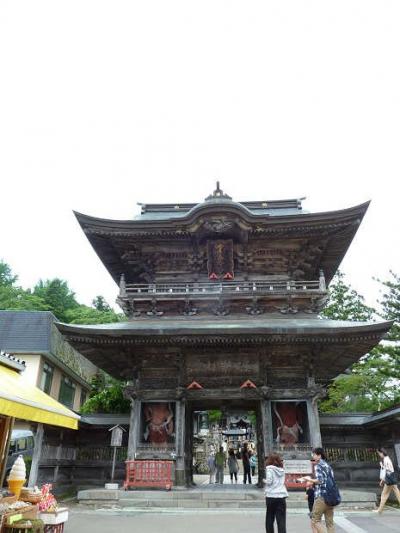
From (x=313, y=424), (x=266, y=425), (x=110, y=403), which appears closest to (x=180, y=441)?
(x=266, y=425)

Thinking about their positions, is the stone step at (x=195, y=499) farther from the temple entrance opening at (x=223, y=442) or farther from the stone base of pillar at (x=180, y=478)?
the temple entrance opening at (x=223, y=442)

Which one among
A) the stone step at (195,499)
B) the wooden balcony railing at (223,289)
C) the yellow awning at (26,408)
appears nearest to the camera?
the yellow awning at (26,408)

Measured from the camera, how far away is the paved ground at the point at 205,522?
9094 mm

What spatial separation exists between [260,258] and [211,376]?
6.29 meters

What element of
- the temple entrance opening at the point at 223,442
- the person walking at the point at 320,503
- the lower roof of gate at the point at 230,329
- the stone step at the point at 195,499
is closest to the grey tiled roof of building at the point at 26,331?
the lower roof of gate at the point at 230,329

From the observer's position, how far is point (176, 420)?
15.0 m

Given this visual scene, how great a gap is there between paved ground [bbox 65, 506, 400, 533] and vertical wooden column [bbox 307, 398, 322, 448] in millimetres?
2812

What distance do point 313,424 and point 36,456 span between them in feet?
32.9

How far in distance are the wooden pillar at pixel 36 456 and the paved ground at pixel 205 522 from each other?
232 centimetres

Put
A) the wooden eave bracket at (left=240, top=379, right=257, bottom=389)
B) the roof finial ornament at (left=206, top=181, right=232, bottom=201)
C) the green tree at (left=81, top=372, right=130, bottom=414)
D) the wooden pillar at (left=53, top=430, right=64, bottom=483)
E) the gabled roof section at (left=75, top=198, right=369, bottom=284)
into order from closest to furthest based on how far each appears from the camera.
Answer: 1. the wooden eave bracket at (left=240, top=379, right=257, bottom=389)
2. the wooden pillar at (left=53, top=430, right=64, bottom=483)
3. the gabled roof section at (left=75, top=198, right=369, bottom=284)
4. the roof finial ornament at (left=206, top=181, right=232, bottom=201)
5. the green tree at (left=81, top=372, right=130, bottom=414)

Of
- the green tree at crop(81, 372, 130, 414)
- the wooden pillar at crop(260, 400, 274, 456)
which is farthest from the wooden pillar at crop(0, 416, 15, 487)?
the green tree at crop(81, 372, 130, 414)

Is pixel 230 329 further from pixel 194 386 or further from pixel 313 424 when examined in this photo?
pixel 313 424

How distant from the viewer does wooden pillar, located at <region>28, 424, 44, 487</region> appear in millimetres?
13734

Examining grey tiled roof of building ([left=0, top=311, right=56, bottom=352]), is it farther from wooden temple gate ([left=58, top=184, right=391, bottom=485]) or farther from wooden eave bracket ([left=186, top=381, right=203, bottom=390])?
wooden eave bracket ([left=186, top=381, right=203, bottom=390])
